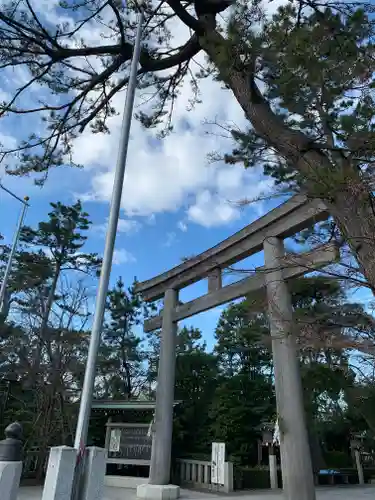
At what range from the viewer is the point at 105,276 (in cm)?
301

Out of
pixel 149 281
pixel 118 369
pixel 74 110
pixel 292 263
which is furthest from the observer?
pixel 118 369

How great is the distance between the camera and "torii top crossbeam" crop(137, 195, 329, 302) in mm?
5189

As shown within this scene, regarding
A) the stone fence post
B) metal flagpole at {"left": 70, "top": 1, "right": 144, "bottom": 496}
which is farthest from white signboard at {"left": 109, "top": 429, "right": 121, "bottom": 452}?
metal flagpole at {"left": 70, "top": 1, "right": 144, "bottom": 496}

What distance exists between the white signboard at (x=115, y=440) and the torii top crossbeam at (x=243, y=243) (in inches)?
156

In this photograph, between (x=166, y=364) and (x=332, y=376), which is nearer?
(x=166, y=364)

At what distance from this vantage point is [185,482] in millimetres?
9773

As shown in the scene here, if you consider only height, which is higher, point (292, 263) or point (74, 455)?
point (292, 263)

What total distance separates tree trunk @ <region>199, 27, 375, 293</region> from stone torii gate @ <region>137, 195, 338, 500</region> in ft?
0.85

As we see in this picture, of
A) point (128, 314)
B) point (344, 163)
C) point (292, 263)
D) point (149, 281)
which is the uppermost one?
point (128, 314)

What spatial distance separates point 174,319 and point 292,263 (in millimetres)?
5688

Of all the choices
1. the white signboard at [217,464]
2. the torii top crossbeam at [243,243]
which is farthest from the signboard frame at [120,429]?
the torii top crossbeam at [243,243]

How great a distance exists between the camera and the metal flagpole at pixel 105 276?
2443 mm

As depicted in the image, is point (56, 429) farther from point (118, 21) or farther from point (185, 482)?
point (118, 21)

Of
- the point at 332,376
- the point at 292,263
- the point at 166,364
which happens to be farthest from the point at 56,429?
the point at 292,263
